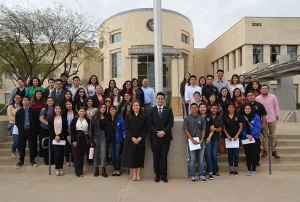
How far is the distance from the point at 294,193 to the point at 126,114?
13.1ft

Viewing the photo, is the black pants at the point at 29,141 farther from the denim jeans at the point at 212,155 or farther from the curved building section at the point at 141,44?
the curved building section at the point at 141,44

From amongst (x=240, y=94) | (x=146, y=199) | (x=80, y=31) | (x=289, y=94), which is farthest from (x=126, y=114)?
(x=289, y=94)

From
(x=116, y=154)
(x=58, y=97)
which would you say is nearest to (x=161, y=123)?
(x=116, y=154)

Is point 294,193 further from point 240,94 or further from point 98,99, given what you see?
point 98,99

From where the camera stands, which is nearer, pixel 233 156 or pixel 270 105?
pixel 233 156

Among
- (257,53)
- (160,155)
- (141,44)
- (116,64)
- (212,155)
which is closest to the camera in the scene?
(160,155)

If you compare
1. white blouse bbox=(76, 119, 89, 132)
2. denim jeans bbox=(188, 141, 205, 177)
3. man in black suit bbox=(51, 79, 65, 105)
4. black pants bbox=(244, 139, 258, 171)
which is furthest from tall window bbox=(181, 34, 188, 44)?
denim jeans bbox=(188, 141, 205, 177)

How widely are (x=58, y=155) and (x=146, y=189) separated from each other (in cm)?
257

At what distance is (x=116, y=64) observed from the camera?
3089 centimetres

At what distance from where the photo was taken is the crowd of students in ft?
20.9

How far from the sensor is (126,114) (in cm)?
671

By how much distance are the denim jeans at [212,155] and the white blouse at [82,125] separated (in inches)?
120

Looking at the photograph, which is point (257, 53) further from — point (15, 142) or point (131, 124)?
point (15, 142)

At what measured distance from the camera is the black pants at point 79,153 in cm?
680
